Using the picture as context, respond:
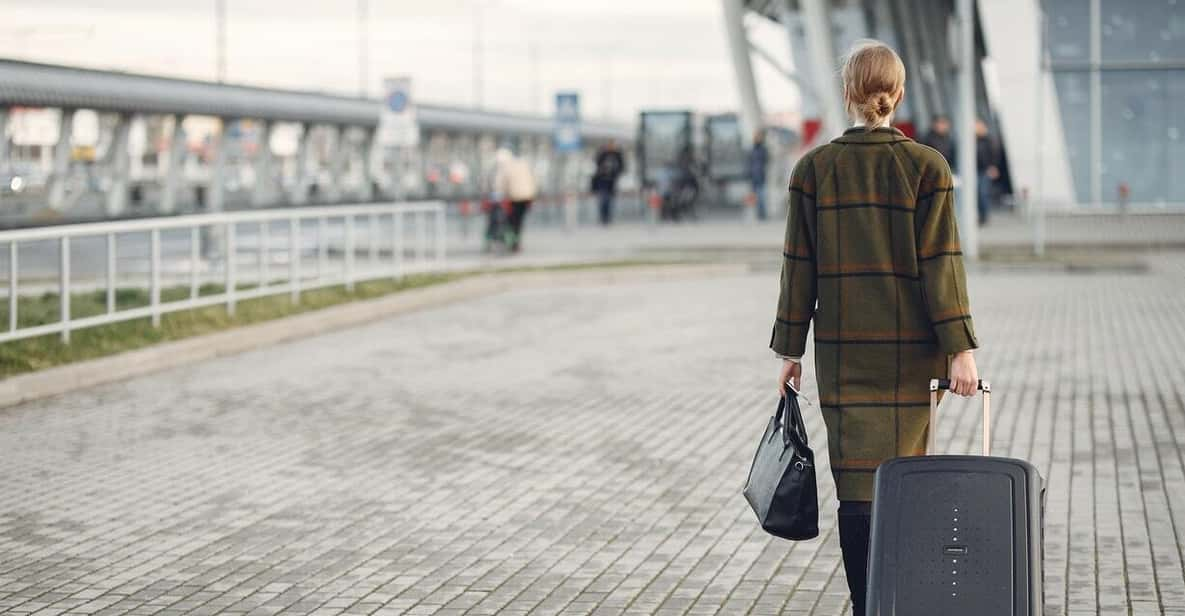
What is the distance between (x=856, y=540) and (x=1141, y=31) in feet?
128

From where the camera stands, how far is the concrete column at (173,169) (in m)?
40.4

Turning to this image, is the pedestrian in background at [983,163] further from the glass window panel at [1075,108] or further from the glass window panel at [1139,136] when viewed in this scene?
the glass window panel at [1139,136]

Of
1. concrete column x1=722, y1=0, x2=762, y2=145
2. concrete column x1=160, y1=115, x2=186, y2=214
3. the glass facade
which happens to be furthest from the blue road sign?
the glass facade

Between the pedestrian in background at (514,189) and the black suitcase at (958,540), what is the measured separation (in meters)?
25.8

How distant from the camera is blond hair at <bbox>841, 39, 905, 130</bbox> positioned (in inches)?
180

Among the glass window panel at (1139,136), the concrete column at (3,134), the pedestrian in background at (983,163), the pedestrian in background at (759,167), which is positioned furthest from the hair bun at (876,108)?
the glass window panel at (1139,136)

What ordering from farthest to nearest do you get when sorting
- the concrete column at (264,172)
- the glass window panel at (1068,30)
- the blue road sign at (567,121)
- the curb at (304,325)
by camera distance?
the concrete column at (264,172) < the glass window panel at (1068,30) < the blue road sign at (567,121) < the curb at (304,325)

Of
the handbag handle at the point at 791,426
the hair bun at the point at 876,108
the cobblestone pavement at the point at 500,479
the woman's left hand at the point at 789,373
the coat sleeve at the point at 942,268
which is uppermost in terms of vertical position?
the hair bun at the point at 876,108

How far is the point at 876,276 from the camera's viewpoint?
4.57 m

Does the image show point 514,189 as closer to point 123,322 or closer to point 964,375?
point 123,322

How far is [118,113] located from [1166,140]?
71.2 feet

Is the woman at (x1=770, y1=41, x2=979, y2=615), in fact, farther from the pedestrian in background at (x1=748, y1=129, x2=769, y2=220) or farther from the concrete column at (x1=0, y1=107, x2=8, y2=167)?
the pedestrian in background at (x1=748, y1=129, x2=769, y2=220)

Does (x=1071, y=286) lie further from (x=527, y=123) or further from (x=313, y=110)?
(x=527, y=123)

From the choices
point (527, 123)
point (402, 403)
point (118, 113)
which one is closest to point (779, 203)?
point (118, 113)
